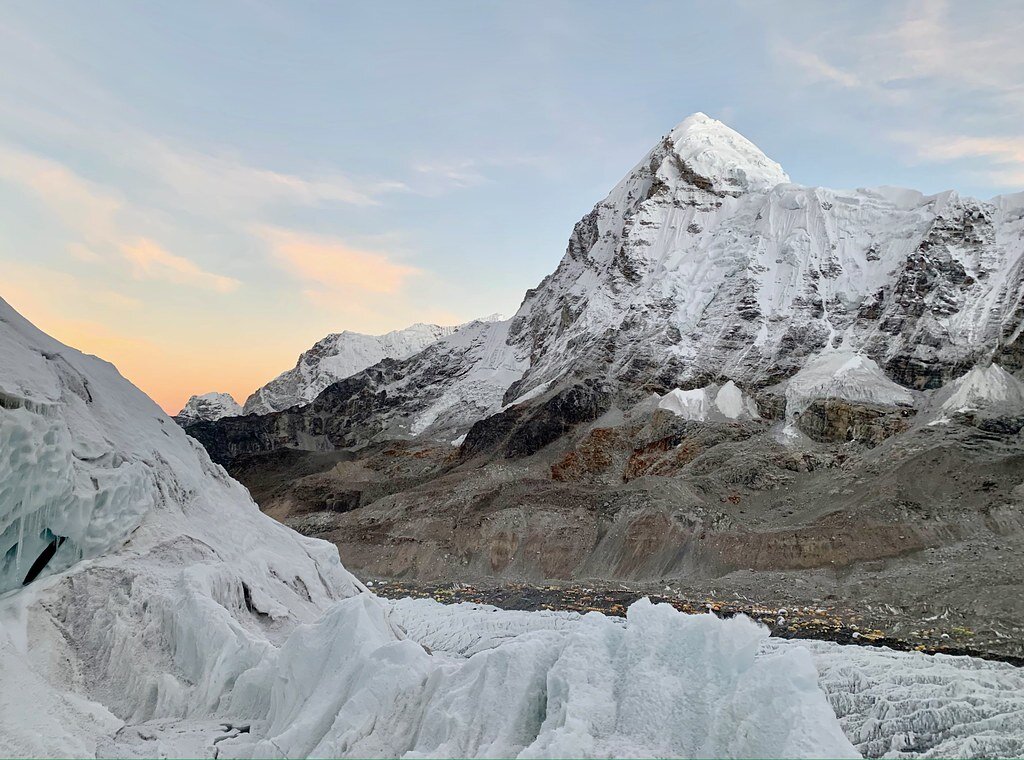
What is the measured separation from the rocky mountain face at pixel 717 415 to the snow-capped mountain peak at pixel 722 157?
43 cm

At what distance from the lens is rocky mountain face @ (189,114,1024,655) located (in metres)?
49.3

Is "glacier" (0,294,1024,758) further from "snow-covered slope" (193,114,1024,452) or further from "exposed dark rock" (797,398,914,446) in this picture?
"snow-covered slope" (193,114,1024,452)

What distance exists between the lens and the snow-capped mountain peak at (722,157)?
116062 mm

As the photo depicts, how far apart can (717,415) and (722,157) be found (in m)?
61.5

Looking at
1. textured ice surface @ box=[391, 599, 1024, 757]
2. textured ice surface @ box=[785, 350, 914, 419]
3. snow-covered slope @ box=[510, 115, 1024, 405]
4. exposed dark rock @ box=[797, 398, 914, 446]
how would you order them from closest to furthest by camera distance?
textured ice surface @ box=[391, 599, 1024, 757] < exposed dark rock @ box=[797, 398, 914, 446] < textured ice surface @ box=[785, 350, 914, 419] < snow-covered slope @ box=[510, 115, 1024, 405]

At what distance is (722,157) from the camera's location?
12006 cm

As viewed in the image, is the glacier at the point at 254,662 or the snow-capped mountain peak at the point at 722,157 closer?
the glacier at the point at 254,662

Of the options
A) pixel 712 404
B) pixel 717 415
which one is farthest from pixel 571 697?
pixel 712 404

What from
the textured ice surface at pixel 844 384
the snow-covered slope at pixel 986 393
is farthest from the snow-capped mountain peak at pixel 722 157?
the snow-covered slope at pixel 986 393

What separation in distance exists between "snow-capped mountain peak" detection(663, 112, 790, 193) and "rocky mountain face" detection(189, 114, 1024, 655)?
0.43 meters

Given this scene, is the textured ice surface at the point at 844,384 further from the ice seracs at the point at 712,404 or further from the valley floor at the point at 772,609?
the valley floor at the point at 772,609

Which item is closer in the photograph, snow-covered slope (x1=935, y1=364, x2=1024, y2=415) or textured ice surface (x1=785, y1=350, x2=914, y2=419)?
snow-covered slope (x1=935, y1=364, x2=1024, y2=415)

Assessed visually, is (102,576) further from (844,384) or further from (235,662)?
(844,384)

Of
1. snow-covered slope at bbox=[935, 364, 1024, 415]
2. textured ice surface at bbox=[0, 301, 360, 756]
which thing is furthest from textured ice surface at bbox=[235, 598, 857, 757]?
snow-covered slope at bbox=[935, 364, 1024, 415]
